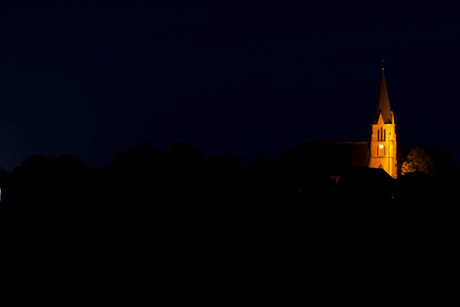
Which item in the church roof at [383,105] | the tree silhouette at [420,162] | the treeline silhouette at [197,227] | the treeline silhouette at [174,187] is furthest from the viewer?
the church roof at [383,105]

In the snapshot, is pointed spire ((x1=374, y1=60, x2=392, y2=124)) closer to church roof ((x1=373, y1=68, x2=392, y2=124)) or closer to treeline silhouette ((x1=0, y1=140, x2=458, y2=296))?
church roof ((x1=373, y1=68, x2=392, y2=124))

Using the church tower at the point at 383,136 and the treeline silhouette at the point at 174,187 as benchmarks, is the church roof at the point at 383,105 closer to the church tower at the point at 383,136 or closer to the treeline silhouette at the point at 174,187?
the church tower at the point at 383,136

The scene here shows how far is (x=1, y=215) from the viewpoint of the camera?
1308 inches

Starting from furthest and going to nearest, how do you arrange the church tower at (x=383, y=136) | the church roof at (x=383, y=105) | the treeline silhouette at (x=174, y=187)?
the church roof at (x=383, y=105) → the church tower at (x=383, y=136) → the treeline silhouette at (x=174, y=187)

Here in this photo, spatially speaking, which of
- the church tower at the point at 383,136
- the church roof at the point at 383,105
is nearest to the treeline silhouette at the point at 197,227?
the church tower at the point at 383,136

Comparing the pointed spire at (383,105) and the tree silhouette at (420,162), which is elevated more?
the pointed spire at (383,105)

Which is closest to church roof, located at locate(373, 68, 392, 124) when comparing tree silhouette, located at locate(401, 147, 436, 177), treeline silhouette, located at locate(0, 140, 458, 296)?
tree silhouette, located at locate(401, 147, 436, 177)

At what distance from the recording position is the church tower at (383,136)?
4070 inches

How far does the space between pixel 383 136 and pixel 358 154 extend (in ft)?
18.6

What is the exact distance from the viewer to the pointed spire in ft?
347

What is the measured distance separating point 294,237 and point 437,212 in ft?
57.8

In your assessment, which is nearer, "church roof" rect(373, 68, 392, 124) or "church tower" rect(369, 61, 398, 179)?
"church tower" rect(369, 61, 398, 179)

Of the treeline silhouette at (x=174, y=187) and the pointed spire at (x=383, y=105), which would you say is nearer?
the treeline silhouette at (x=174, y=187)

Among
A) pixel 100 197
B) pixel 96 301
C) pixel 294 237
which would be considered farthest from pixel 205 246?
pixel 100 197
